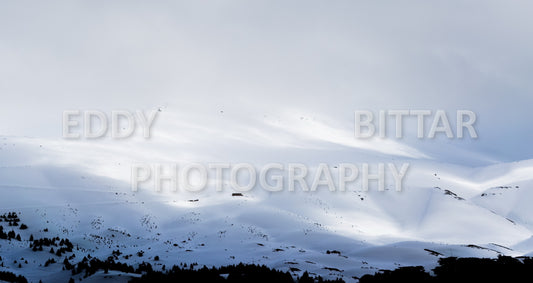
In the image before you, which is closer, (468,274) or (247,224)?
(468,274)

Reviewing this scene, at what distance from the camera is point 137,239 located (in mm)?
24922

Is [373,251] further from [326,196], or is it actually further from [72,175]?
[72,175]

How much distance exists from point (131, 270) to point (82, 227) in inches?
404

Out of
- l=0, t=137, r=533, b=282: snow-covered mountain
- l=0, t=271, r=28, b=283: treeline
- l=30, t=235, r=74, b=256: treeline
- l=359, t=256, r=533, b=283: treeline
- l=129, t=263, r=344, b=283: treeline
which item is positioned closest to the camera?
l=0, t=271, r=28, b=283: treeline

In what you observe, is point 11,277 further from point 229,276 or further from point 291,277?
point 291,277

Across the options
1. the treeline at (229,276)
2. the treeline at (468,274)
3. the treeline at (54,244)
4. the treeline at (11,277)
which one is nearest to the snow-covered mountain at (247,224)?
the treeline at (54,244)

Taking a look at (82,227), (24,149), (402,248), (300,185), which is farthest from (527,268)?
(24,149)

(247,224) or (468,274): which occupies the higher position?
(468,274)

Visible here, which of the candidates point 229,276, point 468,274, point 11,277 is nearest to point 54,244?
point 11,277

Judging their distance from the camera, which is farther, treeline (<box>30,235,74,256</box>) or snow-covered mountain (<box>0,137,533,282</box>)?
snow-covered mountain (<box>0,137,533,282</box>)

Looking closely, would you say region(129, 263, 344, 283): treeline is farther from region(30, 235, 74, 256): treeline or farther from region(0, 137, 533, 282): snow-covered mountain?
region(30, 235, 74, 256): treeline

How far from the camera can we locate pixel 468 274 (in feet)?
52.5

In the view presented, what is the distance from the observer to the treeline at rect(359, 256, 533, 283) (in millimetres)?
15383

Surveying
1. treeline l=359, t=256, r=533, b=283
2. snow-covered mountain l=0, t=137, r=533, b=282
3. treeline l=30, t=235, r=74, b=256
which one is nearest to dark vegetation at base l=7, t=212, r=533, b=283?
treeline l=359, t=256, r=533, b=283
